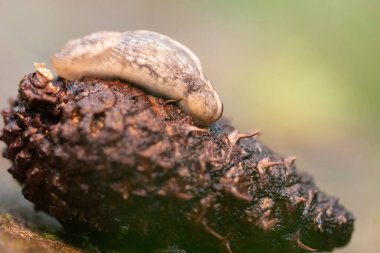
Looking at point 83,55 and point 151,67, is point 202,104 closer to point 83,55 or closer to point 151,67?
point 151,67

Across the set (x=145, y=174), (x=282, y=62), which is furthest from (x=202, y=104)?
(x=282, y=62)

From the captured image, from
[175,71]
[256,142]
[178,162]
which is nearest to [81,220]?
[178,162]

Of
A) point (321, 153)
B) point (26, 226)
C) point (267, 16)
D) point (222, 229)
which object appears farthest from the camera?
point (267, 16)

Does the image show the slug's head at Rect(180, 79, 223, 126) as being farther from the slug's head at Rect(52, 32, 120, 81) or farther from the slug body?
the slug's head at Rect(52, 32, 120, 81)

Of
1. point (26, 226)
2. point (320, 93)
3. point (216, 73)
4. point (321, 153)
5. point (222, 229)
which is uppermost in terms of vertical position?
point (320, 93)

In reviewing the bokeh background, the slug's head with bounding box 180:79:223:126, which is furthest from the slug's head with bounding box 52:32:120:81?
the bokeh background

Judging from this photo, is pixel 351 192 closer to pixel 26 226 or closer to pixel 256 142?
pixel 256 142

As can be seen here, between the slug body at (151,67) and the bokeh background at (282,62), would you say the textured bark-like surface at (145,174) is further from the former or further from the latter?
the bokeh background at (282,62)

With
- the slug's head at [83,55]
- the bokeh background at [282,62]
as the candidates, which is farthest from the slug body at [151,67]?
the bokeh background at [282,62]
